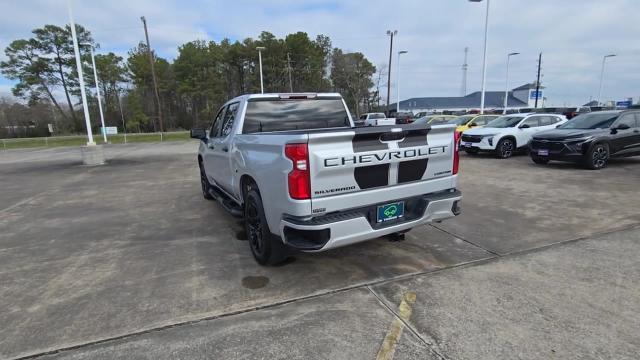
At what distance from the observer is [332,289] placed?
3504mm

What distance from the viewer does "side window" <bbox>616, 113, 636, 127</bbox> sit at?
10.0 m

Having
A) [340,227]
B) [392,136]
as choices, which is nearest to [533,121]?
[392,136]

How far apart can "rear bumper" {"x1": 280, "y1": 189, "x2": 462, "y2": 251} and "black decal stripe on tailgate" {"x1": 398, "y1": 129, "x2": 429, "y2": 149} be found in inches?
22.3

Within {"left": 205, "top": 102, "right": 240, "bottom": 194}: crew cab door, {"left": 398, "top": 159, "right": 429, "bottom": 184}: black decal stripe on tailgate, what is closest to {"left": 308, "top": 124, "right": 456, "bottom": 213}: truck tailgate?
{"left": 398, "top": 159, "right": 429, "bottom": 184}: black decal stripe on tailgate

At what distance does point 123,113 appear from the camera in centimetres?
5428

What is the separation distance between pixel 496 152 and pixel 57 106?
58.3 m

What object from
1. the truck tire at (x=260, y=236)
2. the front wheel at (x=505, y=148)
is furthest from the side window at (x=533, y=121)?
the truck tire at (x=260, y=236)

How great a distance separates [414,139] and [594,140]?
8.80 m

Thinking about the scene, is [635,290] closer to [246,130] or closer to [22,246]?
[246,130]

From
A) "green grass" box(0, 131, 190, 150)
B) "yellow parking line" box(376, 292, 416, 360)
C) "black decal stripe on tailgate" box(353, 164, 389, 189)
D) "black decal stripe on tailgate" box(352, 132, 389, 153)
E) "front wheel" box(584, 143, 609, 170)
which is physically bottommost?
"yellow parking line" box(376, 292, 416, 360)

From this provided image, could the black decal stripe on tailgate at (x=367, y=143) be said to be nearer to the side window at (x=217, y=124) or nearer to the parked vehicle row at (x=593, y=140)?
the side window at (x=217, y=124)

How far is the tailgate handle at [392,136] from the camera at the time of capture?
10.9 ft

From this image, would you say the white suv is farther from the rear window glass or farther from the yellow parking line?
the yellow parking line

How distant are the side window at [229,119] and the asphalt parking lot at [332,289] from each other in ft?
4.88
